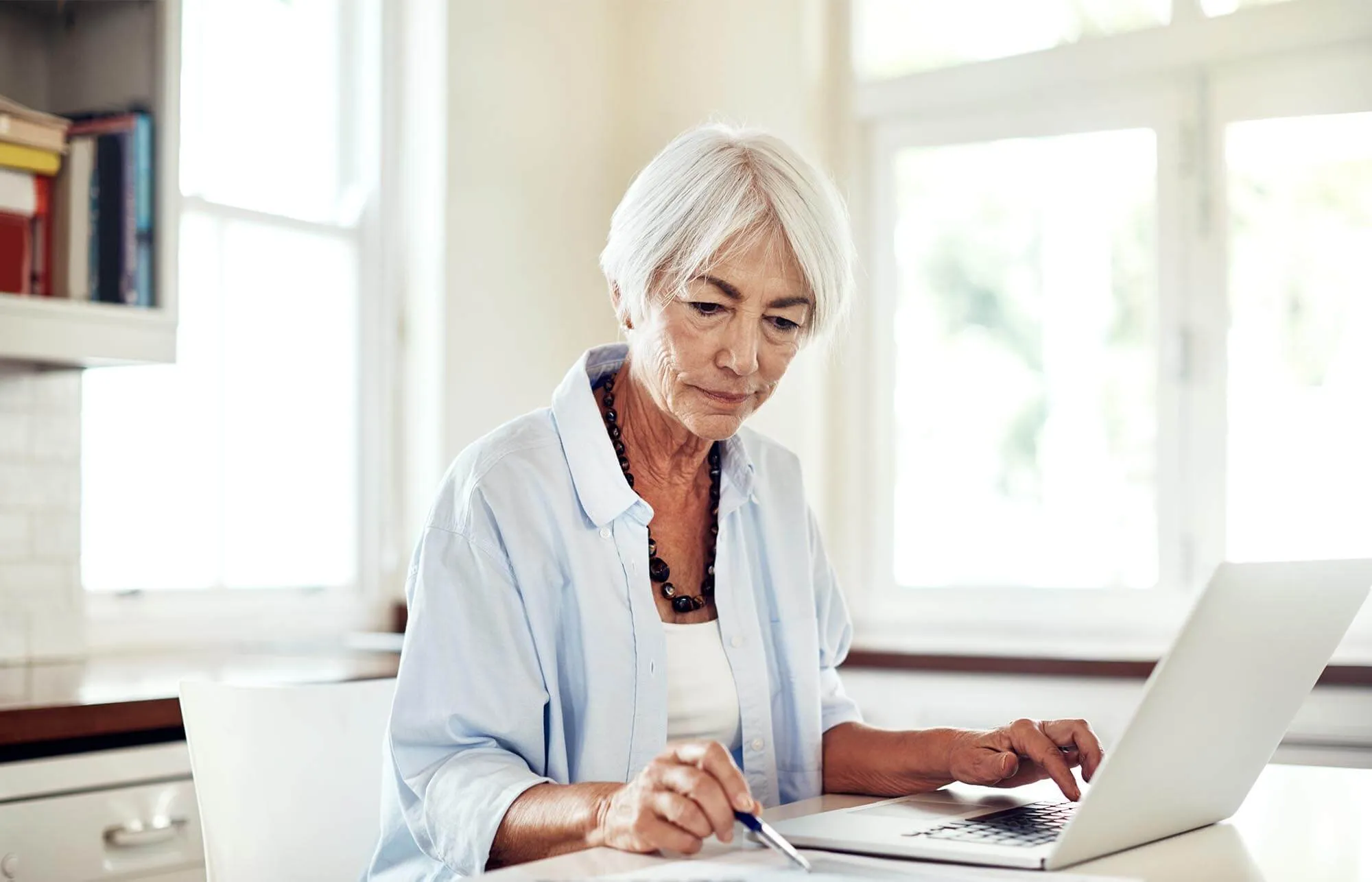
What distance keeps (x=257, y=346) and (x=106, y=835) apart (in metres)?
1.30

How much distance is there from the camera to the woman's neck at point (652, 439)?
5.14 ft

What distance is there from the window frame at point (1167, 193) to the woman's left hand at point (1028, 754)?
4.94 ft

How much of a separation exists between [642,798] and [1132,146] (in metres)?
2.61

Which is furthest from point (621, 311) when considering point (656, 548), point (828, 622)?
point (828, 622)

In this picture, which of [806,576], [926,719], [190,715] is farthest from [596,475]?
[926,719]

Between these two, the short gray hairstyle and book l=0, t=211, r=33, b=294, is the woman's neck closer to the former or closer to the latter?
the short gray hairstyle

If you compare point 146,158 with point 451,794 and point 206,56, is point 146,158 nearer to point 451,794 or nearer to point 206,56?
point 206,56

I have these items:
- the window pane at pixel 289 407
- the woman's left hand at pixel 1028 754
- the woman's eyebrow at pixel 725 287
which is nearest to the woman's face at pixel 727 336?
the woman's eyebrow at pixel 725 287

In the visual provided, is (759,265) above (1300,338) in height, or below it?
below

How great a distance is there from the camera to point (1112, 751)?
94cm

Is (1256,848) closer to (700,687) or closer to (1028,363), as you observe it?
(700,687)

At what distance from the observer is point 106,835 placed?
1.80 m

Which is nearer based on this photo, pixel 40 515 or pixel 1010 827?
pixel 1010 827

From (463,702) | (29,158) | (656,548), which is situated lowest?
(463,702)
